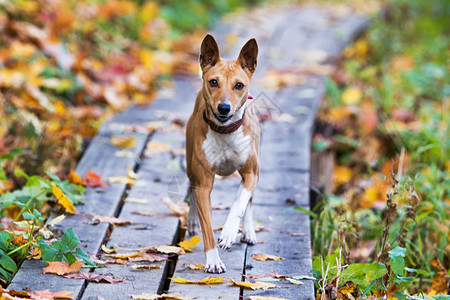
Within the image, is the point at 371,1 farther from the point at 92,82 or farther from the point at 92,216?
the point at 92,216

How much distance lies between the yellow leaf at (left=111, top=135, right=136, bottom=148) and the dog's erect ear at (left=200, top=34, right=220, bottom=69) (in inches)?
92.3

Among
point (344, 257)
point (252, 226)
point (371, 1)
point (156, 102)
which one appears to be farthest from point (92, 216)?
point (371, 1)

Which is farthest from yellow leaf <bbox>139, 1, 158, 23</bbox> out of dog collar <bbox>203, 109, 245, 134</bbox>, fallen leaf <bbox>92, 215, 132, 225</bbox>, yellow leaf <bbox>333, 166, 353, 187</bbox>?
dog collar <bbox>203, 109, 245, 134</bbox>

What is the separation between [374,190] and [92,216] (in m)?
3.19

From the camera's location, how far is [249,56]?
356 centimetres

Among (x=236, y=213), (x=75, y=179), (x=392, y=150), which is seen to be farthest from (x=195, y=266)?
(x=392, y=150)

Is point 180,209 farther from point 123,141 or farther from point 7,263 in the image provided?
point 123,141

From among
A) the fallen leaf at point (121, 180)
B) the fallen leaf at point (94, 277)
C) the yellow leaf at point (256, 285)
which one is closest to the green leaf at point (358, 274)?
the yellow leaf at point (256, 285)

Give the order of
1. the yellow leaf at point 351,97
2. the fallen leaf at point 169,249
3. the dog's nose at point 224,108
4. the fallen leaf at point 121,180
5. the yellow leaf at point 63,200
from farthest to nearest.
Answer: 1. the yellow leaf at point 351,97
2. the fallen leaf at point 121,180
3. the yellow leaf at point 63,200
4. the fallen leaf at point 169,249
5. the dog's nose at point 224,108

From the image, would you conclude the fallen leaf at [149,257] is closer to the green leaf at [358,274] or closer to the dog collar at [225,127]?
the dog collar at [225,127]

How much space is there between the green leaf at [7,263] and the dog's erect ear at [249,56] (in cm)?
174

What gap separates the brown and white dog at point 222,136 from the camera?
3.41 meters

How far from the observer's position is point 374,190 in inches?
242

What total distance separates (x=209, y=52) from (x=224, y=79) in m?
0.24
